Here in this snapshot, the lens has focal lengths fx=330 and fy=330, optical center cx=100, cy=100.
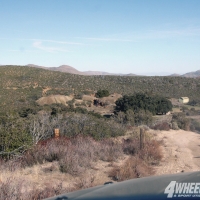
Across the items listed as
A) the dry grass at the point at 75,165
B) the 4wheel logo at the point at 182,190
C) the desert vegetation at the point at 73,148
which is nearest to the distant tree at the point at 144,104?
the desert vegetation at the point at 73,148

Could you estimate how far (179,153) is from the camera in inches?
580

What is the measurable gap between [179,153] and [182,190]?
12.1 m

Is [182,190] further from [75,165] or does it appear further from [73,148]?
[73,148]

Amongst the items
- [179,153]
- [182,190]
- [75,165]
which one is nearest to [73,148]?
[75,165]

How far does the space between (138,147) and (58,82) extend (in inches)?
2160

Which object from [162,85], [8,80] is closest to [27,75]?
[8,80]

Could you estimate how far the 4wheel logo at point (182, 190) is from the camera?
290 centimetres

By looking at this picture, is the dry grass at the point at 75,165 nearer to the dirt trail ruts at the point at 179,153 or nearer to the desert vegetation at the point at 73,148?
the desert vegetation at the point at 73,148

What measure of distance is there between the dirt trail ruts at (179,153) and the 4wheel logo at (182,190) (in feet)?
24.9

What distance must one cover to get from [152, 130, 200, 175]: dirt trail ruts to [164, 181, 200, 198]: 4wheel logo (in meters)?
7.60

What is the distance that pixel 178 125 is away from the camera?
24.6 m

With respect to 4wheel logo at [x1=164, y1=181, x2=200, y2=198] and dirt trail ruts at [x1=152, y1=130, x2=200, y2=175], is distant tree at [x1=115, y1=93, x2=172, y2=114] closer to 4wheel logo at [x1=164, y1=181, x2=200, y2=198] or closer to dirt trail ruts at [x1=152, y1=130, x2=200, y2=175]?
dirt trail ruts at [x1=152, y1=130, x2=200, y2=175]

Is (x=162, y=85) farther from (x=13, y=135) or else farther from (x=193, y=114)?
(x=13, y=135)

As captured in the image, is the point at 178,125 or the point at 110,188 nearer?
the point at 110,188
